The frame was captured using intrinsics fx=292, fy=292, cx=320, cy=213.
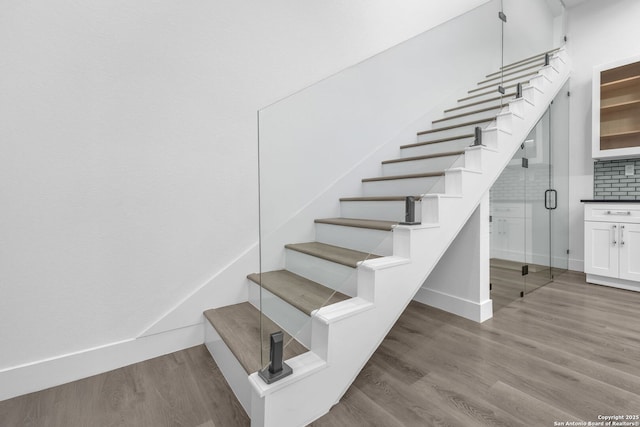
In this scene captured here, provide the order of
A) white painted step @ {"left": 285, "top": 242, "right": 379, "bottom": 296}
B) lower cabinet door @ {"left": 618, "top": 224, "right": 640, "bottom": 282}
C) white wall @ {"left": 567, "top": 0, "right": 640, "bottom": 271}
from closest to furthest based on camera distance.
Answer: white painted step @ {"left": 285, "top": 242, "right": 379, "bottom": 296} → lower cabinet door @ {"left": 618, "top": 224, "right": 640, "bottom": 282} → white wall @ {"left": 567, "top": 0, "right": 640, "bottom": 271}

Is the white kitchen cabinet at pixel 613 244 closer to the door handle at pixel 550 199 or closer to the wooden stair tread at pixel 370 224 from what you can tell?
the door handle at pixel 550 199

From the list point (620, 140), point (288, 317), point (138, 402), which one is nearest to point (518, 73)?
point (620, 140)

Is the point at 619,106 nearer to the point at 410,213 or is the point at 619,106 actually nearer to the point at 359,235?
the point at 410,213

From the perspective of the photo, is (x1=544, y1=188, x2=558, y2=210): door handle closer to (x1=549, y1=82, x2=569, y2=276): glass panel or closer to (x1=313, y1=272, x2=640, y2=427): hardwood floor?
(x1=549, y1=82, x2=569, y2=276): glass panel

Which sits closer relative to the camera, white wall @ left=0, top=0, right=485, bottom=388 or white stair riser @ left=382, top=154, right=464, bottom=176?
white wall @ left=0, top=0, right=485, bottom=388

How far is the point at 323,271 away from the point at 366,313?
14.5 inches

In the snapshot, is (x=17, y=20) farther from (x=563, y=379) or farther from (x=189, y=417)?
(x=563, y=379)

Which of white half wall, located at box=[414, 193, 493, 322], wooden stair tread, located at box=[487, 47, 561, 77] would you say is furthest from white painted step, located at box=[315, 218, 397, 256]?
wooden stair tread, located at box=[487, 47, 561, 77]

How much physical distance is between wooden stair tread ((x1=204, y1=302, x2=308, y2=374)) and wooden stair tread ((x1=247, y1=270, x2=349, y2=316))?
0.16 metres

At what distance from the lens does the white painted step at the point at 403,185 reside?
1929mm

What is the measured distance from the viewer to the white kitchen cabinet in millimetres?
2850

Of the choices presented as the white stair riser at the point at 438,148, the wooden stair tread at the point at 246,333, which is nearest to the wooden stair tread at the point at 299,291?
the wooden stair tread at the point at 246,333

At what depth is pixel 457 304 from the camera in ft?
7.77

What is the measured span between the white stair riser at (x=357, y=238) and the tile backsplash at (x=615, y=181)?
3279 millimetres
